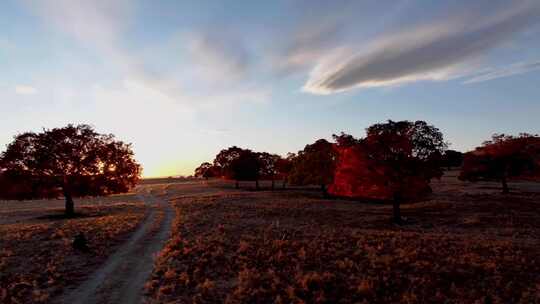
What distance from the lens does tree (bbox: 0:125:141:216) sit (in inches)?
1795

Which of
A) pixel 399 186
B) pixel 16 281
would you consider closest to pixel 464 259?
pixel 399 186

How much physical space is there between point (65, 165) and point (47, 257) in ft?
90.1

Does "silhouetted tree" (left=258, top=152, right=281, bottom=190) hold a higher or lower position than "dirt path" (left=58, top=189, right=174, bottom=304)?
higher

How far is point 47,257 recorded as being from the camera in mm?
22906

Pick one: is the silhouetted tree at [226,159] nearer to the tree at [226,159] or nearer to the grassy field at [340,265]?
the tree at [226,159]

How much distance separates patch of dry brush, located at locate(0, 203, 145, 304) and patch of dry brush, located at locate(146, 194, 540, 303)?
435 centimetres

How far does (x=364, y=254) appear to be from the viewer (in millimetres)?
21906

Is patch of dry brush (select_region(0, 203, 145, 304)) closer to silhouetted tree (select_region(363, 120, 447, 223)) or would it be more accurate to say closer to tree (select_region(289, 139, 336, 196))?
silhouetted tree (select_region(363, 120, 447, 223))

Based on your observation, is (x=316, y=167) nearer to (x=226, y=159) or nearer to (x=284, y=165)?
(x=284, y=165)

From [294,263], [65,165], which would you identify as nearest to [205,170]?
[65,165]

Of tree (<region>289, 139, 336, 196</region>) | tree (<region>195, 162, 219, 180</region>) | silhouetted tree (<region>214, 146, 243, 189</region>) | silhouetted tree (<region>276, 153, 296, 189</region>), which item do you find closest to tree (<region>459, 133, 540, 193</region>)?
tree (<region>289, 139, 336, 196</region>)

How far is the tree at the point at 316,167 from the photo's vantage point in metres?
70.0

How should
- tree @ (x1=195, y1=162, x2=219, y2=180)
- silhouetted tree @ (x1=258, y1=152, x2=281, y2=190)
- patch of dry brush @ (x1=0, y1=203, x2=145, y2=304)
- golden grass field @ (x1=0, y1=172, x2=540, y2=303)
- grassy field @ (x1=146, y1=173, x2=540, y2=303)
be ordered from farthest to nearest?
1. tree @ (x1=195, y1=162, x2=219, y2=180)
2. silhouetted tree @ (x1=258, y1=152, x2=281, y2=190)
3. patch of dry brush @ (x1=0, y1=203, x2=145, y2=304)
4. golden grass field @ (x1=0, y1=172, x2=540, y2=303)
5. grassy field @ (x1=146, y1=173, x2=540, y2=303)

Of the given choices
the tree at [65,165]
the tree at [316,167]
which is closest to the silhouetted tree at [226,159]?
the tree at [316,167]
